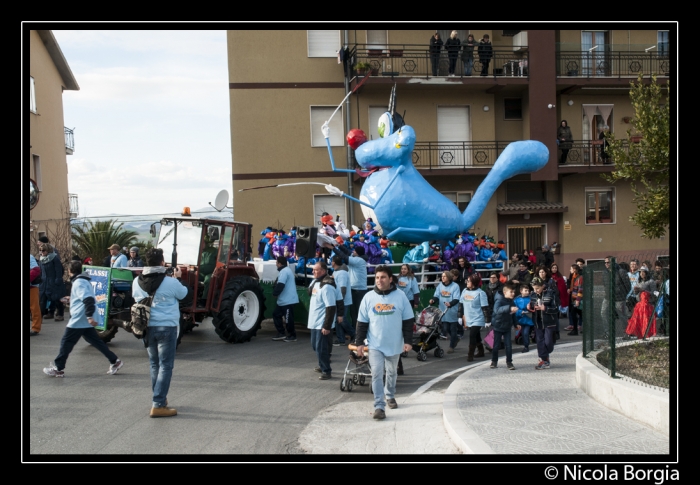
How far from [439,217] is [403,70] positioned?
774cm

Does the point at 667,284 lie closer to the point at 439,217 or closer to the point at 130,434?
the point at 130,434

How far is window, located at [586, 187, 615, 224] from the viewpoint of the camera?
24.5 meters

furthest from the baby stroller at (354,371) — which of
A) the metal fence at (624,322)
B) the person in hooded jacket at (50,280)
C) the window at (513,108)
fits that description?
the window at (513,108)

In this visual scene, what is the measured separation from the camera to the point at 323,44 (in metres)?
22.6

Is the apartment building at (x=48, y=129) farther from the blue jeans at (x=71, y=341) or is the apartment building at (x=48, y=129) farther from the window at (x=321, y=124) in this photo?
the blue jeans at (x=71, y=341)

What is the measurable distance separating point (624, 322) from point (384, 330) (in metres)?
3.53

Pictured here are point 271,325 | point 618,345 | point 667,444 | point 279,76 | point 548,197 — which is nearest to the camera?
point 667,444

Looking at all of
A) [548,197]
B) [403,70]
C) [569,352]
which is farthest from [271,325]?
[548,197]

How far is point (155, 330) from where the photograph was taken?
7.85 m

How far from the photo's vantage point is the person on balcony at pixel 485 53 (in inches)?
892

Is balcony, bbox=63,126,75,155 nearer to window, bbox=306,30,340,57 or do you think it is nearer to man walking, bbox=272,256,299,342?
window, bbox=306,30,340,57

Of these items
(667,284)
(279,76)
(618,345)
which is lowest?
(618,345)

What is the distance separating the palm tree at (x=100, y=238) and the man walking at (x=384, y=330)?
15845mm

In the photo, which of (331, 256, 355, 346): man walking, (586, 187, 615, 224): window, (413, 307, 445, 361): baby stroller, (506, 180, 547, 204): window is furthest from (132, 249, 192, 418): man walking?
(586, 187, 615, 224): window
